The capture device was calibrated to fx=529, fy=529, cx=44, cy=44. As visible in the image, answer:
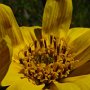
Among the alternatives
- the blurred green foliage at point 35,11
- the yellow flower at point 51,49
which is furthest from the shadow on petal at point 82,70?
the blurred green foliage at point 35,11

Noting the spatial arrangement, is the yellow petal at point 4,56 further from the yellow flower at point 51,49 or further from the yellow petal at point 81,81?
the yellow petal at point 81,81

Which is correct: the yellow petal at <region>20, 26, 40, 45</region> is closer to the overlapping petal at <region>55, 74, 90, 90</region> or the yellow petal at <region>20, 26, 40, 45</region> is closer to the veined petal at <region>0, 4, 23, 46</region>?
the veined petal at <region>0, 4, 23, 46</region>

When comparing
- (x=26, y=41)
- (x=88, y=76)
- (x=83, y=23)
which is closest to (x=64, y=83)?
(x=88, y=76)

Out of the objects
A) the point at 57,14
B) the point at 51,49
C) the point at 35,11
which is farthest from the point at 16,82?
the point at 35,11

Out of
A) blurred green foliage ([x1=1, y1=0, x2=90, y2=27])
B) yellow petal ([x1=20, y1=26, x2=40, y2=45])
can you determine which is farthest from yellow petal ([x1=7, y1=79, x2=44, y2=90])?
blurred green foliage ([x1=1, y1=0, x2=90, y2=27])

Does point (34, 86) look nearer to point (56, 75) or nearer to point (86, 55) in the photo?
point (56, 75)

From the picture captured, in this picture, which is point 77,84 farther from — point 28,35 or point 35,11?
point 35,11
